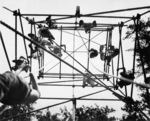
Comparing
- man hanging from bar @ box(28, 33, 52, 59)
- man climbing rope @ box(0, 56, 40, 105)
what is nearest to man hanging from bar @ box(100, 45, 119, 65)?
man hanging from bar @ box(28, 33, 52, 59)

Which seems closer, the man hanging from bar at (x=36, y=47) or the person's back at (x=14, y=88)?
the person's back at (x=14, y=88)

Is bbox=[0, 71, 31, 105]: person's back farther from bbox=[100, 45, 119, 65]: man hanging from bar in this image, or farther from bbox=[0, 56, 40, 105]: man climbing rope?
bbox=[100, 45, 119, 65]: man hanging from bar

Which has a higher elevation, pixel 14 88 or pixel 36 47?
pixel 36 47

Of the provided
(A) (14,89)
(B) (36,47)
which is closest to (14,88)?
(A) (14,89)

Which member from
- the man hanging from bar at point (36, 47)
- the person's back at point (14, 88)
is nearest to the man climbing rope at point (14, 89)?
the person's back at point (14, 88)

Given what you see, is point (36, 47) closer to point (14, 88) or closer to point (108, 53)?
point (108, 53)

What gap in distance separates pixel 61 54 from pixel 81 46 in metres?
0.76

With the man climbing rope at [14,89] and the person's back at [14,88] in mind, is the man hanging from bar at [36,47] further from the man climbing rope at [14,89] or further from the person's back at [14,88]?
the person's back at [14,88]

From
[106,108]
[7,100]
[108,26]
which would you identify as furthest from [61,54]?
[106,108]

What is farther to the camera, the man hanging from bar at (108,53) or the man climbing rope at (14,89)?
the man hanging from bar at (108,53)

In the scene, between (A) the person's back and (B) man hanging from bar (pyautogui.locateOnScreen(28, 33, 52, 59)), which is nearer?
(A) the person's back

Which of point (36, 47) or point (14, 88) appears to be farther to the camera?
point (36, 47)

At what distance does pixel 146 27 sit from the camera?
20.9 meters

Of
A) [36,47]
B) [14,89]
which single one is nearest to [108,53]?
[36,47]
